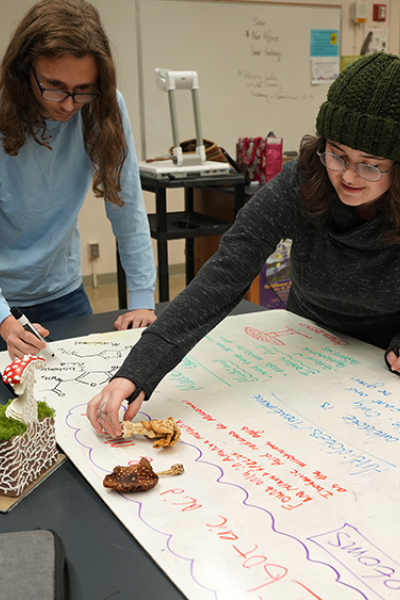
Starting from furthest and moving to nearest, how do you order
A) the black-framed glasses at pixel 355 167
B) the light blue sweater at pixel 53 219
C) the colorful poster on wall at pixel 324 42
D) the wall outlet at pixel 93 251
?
the colorful poster on wall at pixel 324 42 < the wall outlet at pixel 93 251 < the light blue sweater at pixel 53 219 < the black-framed glasses at pixel 355 167

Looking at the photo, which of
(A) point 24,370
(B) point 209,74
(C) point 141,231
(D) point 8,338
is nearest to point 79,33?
(C) point 141,231

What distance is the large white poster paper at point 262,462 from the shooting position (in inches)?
22.6

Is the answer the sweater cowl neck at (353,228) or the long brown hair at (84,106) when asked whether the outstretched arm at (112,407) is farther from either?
the long brown hair at (84,106)

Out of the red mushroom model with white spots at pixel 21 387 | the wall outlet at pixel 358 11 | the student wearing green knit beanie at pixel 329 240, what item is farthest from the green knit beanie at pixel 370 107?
the wall outlet at pixel 358 11

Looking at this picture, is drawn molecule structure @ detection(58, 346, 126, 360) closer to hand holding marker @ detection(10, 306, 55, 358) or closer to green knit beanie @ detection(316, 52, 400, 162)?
hand holding marker @ detection(10, 306, 55, 358)

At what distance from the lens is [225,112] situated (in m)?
4.06

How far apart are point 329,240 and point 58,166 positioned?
632 mm

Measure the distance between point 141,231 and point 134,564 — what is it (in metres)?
0.96

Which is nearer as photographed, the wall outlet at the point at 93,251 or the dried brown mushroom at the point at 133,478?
the dried brown mushroom at the point at 133,478

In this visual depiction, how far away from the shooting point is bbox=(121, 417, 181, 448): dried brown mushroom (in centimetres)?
81

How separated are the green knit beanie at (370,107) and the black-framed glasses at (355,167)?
0.03 metres

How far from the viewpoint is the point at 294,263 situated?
1.19 metres

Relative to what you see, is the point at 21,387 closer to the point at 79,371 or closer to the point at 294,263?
the point at 79,371

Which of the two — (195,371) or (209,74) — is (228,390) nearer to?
(195,371)
